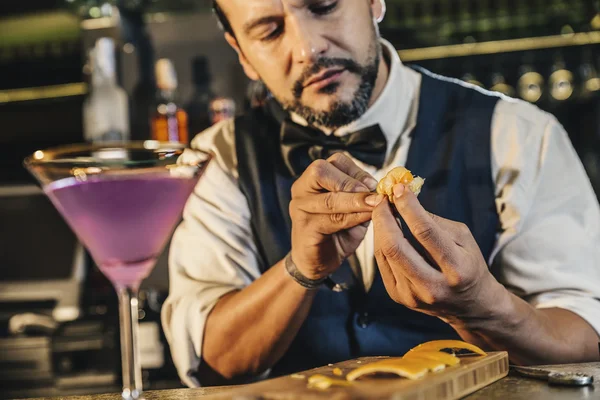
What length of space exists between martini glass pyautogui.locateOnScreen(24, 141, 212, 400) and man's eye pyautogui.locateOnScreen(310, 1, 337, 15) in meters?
0.69

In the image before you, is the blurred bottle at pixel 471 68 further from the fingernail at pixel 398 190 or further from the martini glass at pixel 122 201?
the martini glass at pixel 122 201

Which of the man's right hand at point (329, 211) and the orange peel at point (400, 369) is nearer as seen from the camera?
the orange peel at point (400, 369)

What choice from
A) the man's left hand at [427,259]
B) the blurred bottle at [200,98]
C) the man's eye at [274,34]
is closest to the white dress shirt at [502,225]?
the man's eye at [274,34]

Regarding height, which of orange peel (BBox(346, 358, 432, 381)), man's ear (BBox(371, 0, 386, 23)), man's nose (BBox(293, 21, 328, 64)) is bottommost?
orange peel (BBox(346, 358, 432, 381))

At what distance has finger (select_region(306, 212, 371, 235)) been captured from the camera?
115 centimetres

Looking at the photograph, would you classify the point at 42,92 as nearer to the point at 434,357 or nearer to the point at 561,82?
the point at 561,82

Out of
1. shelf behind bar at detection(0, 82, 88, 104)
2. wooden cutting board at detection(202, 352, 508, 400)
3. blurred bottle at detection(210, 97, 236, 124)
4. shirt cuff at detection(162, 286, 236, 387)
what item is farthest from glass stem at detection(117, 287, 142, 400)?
shelf behind bar at detection(0, 82, 88, 104)

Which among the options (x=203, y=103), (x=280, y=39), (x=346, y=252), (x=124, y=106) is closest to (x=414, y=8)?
(x=203, y=103)

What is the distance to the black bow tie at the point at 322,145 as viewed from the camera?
66.2 inches

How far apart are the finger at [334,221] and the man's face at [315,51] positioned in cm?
43

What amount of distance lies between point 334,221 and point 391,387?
1.35 ft

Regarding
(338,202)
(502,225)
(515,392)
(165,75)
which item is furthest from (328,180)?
(165,75)

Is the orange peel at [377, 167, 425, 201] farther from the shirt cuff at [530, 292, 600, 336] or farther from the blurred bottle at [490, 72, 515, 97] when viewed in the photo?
the blurred bottle at [490, 72, 515, 97]

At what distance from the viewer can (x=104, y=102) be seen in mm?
3318
